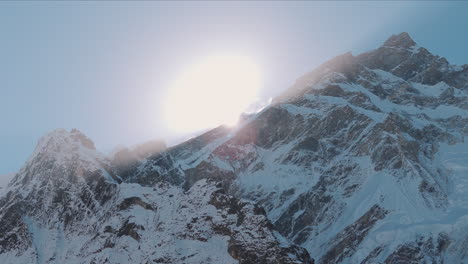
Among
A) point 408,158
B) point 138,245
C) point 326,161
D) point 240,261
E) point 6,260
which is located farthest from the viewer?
point 326,161

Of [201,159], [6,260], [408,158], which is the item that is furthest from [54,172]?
[408,158]

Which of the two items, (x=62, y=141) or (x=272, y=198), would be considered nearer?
(x=272, y=198)

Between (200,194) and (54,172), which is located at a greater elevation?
(54,172)

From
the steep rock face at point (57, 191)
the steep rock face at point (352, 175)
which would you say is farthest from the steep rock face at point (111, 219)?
the steep rock face at point (352, 175)

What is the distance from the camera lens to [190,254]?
116062 millimetres

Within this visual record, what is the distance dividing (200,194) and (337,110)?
240 ft

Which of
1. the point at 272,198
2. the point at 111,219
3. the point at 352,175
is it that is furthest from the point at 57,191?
the point at 352,175

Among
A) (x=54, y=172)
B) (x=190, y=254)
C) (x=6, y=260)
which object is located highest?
(x=54, y=172)

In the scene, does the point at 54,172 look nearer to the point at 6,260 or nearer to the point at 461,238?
the point at 6,260

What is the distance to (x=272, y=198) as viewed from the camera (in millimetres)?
167000

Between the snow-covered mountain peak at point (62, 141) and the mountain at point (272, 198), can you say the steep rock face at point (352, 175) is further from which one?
the snow-covered mountain peak at point (62, 141)

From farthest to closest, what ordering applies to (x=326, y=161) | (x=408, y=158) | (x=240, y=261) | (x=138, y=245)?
1. (x=326, y=161)
2. (x=408, y=158)
3. (x=138, y=245)
4. (x=240, y=261)

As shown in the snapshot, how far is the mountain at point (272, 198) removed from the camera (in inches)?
4813

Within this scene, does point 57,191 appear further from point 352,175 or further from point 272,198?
point 352,175
